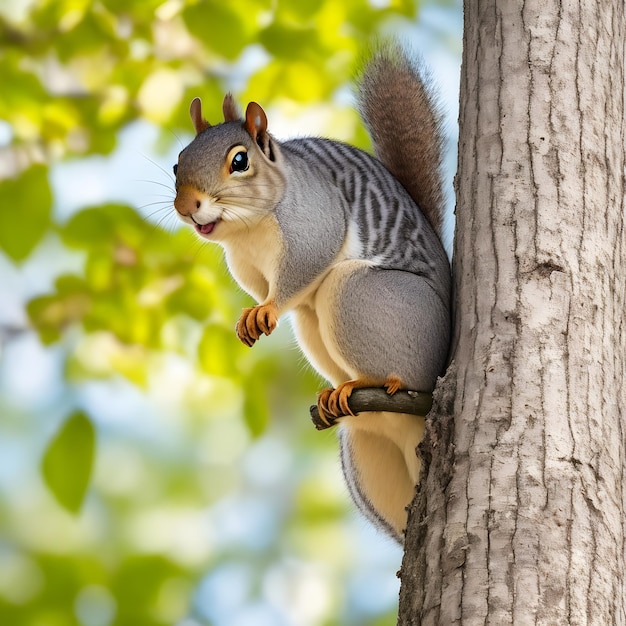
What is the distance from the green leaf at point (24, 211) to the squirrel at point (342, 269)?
73 centimetres

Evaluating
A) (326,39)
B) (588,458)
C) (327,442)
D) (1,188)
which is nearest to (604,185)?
(588,458)

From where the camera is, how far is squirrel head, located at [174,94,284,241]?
1923 millimetres

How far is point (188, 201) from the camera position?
6.25 ft

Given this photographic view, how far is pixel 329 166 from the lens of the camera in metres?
2.14

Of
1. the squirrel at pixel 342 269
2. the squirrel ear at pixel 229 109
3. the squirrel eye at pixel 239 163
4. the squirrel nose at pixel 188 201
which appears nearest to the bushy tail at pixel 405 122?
the squirrel at pixel 342 269

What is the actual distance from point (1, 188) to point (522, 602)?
6.43 ft

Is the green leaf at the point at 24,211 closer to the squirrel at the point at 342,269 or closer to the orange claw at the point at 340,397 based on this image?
the squirrel at the point at 342,269

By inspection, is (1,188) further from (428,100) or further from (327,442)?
(327,442)

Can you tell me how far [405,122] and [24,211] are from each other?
1.10 metres

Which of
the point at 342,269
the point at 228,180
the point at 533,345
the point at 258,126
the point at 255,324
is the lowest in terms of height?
the point at 533,345

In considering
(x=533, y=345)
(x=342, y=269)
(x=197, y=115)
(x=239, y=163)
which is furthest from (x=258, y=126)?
(x=533, y=345)

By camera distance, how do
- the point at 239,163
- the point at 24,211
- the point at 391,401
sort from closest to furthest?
1. the point at 391,401
2. the point at 239,163
3. the point at 24,211

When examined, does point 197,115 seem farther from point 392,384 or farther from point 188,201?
point 392,384

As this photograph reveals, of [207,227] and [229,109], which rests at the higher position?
[229,109]
